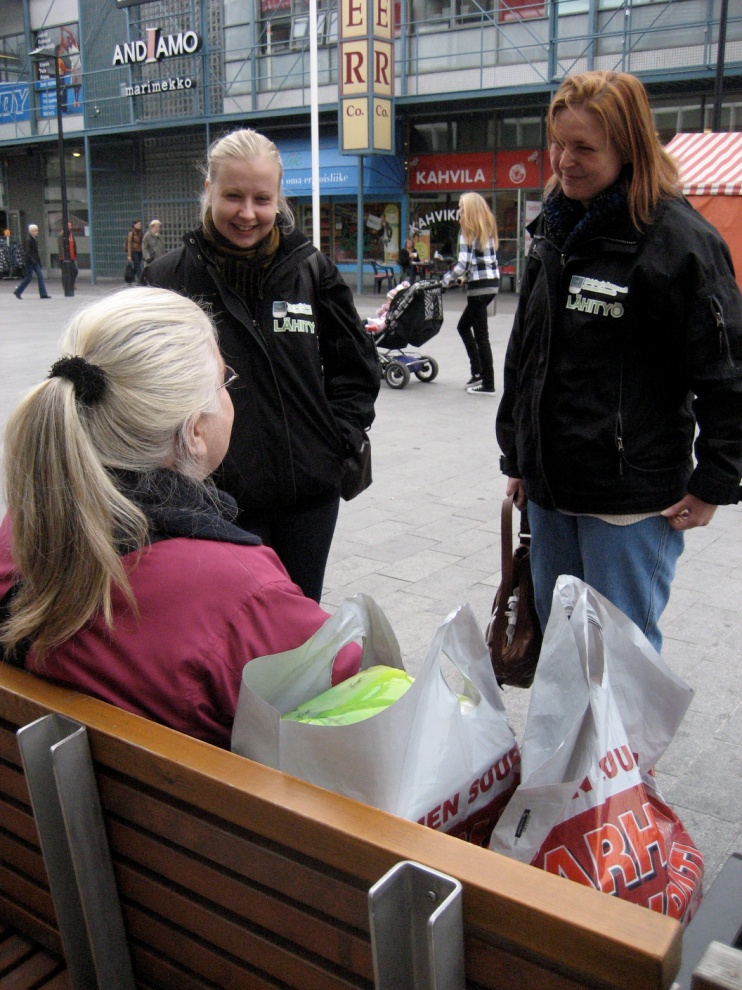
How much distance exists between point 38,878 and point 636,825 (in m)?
1.04

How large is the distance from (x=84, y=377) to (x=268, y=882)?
2.58 feet

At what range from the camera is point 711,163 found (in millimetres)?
8859

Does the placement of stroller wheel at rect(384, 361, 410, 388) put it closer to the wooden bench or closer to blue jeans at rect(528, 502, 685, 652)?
blue jeans at rect(528, 502, 685, 652)

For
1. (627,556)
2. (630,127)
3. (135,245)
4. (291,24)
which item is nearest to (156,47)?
(291,24)

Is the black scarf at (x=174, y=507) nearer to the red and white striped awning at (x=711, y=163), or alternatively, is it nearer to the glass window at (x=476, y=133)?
the red and white striped awning at (x=711, y=163)

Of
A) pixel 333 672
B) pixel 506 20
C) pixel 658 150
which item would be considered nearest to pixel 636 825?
pixel 333 672

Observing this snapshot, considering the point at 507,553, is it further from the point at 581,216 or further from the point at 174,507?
the point at 174,507

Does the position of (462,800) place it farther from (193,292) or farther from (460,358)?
(460,358)

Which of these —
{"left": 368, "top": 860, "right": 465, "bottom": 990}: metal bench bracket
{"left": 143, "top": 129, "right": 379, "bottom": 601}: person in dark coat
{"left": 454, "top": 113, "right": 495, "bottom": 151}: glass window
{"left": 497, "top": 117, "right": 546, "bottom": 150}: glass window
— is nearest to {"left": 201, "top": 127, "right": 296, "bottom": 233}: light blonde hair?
{"left": 143, "top": 129, "right": 379, "bottom": 601}: person in dark coat

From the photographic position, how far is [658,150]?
7.49ft

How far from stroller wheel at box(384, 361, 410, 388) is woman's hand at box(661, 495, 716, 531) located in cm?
794

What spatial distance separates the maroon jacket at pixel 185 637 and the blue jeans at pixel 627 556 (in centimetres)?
109

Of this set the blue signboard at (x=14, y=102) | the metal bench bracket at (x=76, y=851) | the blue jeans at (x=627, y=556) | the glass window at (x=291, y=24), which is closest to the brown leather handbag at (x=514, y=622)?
the blue jeans at (x=627, y=556)

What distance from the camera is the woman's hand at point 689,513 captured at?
233cm
